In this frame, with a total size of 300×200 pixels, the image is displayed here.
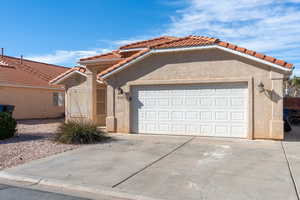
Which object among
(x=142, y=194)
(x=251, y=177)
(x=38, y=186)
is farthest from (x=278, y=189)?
(x=38, y=186)

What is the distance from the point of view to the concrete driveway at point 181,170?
4988 millimetres

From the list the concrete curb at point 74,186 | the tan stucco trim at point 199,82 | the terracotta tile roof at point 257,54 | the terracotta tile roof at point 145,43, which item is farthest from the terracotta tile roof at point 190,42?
the concrete curb at point 74,186

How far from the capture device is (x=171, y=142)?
33.2 ft

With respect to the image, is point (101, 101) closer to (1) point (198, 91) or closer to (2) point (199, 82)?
(1) point (198, 91)

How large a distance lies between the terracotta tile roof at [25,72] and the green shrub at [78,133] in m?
11.2

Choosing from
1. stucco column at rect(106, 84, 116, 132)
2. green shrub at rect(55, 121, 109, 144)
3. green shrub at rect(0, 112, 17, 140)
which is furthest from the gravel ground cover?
stucco column at rect(106, 84, 116, 132)

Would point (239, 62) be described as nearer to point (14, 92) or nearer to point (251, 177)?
point (251, 177)

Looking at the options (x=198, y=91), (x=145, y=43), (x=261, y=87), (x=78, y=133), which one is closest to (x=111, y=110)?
(x=78, y=133)

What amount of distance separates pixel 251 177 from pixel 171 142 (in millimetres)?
4640

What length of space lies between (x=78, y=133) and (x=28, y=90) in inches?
506

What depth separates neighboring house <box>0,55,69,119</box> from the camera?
1922 cm

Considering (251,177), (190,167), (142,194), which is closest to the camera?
(142,194)

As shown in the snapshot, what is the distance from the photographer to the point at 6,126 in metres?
10.8

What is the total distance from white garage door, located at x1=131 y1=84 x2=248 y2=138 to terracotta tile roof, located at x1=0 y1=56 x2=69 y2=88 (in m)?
12.4
